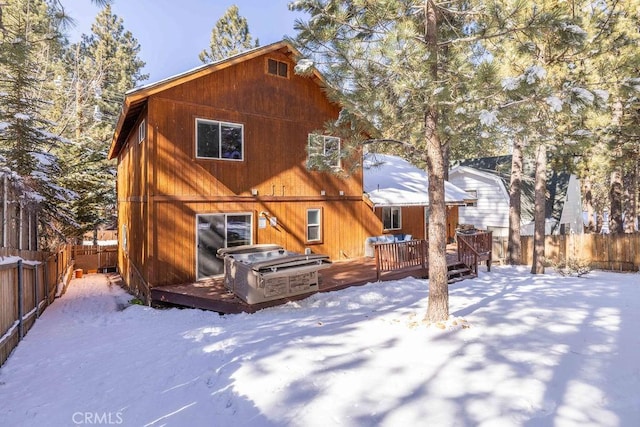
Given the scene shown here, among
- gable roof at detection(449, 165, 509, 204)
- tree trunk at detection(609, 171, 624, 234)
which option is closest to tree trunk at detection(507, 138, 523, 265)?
tree trunk at detection(609, 171, 624, 234)

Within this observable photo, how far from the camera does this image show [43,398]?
4211 millimetres

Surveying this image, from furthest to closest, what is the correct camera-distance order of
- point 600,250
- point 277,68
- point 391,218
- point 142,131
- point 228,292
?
point 391,218 < point 600,250 < point 277,68 < point 142,131 < point 228,292

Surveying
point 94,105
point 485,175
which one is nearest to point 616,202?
point 485,175

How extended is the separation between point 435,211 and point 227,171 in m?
6.23

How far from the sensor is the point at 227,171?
10.3 meters

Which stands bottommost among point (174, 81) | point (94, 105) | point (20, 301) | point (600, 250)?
point (600, 250)

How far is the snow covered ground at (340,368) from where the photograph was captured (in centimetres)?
358

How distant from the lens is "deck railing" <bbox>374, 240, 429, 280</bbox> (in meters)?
10.0

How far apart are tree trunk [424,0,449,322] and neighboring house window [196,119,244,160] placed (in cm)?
591

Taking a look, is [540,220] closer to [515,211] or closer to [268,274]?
[515,211]

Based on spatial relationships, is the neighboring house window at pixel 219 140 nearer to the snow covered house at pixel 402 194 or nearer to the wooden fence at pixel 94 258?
the snow covered house at pixel 402 194

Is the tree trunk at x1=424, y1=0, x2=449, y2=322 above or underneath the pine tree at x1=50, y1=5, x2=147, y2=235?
underneath

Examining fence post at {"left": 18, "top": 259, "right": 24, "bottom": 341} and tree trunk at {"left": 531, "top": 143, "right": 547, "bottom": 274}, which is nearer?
fence post at {"left": 18, "top": 259, "right": 24, "bottom": 341}

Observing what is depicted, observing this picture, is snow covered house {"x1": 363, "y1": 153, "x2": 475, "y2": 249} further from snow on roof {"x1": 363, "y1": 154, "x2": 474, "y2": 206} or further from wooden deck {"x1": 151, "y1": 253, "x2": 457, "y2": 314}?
wooden deck {"x1": 151, "y1": 253, "x2": 457, "y2": 314}
